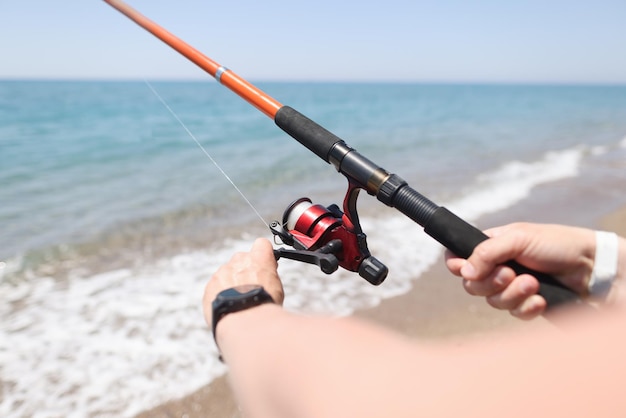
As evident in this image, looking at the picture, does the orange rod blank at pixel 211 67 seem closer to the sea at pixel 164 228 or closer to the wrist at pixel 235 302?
the sea at pixel 164 228

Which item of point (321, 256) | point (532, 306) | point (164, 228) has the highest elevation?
point (532, 306)

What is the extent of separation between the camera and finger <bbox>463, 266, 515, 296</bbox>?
1.28 m

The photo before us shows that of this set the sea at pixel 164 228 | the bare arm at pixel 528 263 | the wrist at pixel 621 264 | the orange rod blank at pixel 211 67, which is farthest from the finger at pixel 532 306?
the sea at pixel 164 228

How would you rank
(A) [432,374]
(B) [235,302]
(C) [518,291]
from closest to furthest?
(A) [432,374]
(B) [235,302]
(C) [518,291]

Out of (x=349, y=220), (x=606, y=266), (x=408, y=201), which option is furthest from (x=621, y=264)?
(x=349, y=220)

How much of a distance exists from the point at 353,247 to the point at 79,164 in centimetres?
1099

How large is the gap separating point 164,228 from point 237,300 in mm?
5748

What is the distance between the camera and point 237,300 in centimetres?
112

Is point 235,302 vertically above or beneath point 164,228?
above

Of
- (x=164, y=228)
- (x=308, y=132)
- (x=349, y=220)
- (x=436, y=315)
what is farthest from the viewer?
(x=164, y=228)

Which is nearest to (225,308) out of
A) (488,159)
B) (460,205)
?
(460,205)

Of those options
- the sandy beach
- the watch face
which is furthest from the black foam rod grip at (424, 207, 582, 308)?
the sandy beach

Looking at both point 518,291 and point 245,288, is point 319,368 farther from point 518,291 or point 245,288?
point 518,291

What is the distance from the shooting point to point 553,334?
59 cm
